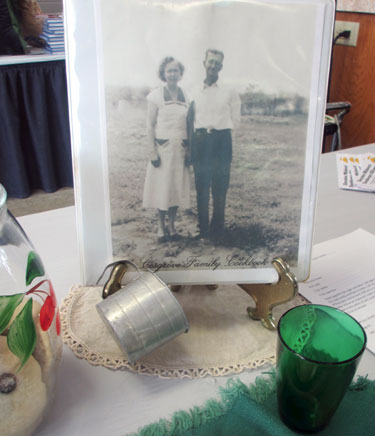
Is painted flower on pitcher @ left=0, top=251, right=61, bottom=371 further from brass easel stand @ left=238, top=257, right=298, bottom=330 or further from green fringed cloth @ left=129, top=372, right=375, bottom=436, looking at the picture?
brass easel stand @ left=238, top=257, right=298, bottom=330

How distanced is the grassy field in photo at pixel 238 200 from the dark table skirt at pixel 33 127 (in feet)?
5.15

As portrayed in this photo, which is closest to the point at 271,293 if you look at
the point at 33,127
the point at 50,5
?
the point at 33,127

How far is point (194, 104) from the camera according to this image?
1.50 ft

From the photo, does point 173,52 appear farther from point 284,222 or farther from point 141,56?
point 284,222

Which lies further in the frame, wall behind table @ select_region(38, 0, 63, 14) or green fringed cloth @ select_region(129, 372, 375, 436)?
wall behind table @ select_region(38, 0, 63, 14)

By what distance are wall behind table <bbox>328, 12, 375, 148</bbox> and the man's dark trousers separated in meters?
1.76

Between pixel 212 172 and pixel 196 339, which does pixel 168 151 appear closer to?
pixel 212 172

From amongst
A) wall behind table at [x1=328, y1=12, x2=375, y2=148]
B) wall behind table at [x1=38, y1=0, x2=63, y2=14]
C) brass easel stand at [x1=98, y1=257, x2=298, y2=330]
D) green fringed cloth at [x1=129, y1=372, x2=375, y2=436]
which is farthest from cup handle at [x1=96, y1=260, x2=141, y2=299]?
wall behind table at [x1=38, y1=0, x2=63, y2=14]

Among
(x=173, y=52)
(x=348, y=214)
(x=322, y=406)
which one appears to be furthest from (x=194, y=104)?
(x=348, y=214)

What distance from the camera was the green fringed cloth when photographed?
41cm

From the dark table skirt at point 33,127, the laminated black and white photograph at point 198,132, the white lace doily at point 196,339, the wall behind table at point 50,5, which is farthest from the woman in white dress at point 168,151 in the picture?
the wall behind table at point 50,5

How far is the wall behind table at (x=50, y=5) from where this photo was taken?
2.19 meters

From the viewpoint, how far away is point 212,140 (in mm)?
474

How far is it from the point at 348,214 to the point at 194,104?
1.51ft
